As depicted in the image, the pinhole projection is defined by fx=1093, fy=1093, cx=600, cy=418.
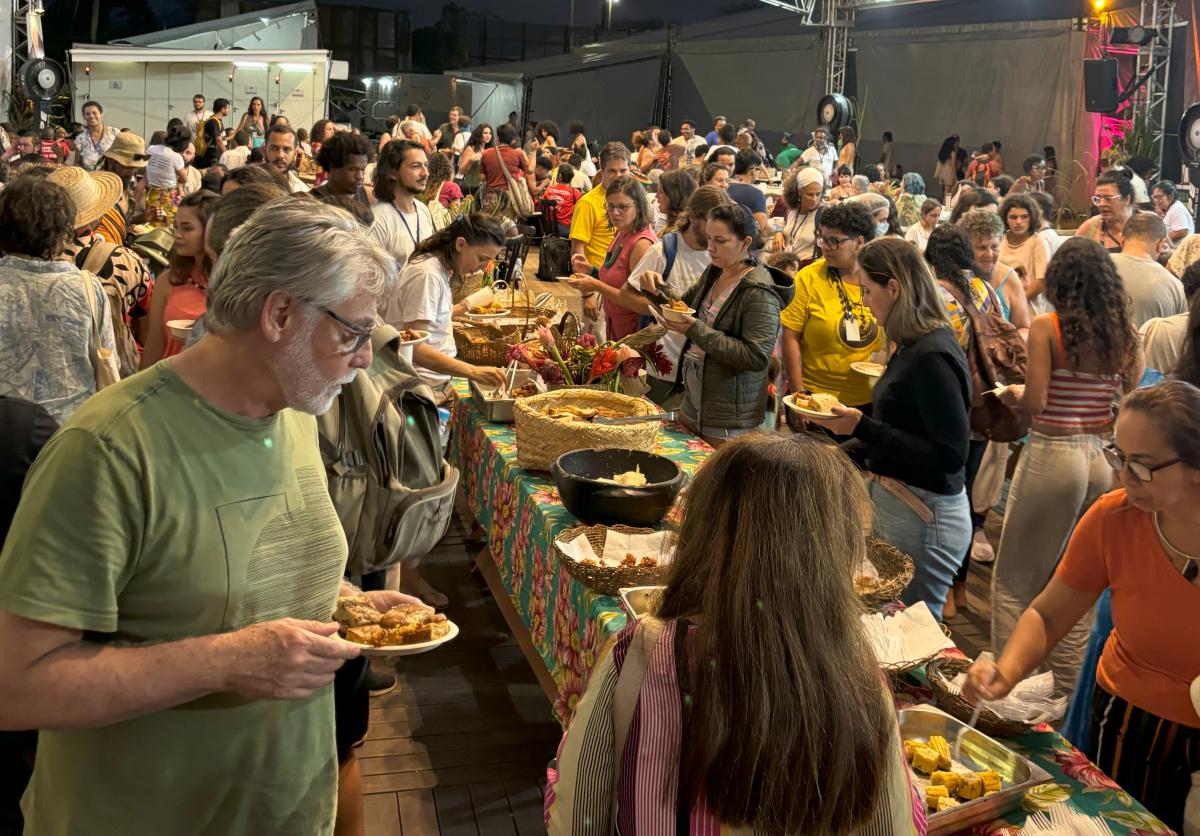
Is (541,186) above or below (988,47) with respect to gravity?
below

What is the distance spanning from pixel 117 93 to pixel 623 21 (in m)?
21.6

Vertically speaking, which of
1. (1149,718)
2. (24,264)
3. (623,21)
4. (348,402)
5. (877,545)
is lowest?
(1149,718)

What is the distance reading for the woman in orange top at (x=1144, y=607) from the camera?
205cm

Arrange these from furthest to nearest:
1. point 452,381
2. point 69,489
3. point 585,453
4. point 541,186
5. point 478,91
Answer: point 478,91 < point 541,186 < point 452,381 < point 585,453 < point 69,489

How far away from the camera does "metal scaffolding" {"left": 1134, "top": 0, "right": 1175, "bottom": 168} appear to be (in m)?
12.5

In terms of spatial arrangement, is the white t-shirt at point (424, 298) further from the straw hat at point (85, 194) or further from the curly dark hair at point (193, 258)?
the straw hat at point (85, 194)

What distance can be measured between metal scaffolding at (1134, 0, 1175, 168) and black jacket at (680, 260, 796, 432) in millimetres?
10656

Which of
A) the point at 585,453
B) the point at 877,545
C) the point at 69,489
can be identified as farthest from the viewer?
the point at 585,453

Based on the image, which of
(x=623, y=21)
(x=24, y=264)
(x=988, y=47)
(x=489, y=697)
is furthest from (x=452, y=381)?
(x=623, y=21)

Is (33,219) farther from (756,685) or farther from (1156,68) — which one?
(1156,68)

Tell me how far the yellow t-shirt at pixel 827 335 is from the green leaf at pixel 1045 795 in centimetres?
261

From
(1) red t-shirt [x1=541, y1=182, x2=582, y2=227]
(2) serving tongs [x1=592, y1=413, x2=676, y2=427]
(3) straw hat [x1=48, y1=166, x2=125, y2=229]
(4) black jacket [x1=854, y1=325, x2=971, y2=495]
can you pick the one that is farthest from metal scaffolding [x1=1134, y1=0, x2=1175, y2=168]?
(3) straw hat [x1=48, y1=166, x2=125, y2=229]

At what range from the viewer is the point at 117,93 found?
19.3m

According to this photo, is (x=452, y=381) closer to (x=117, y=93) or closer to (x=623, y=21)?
(x=117, y=93)
